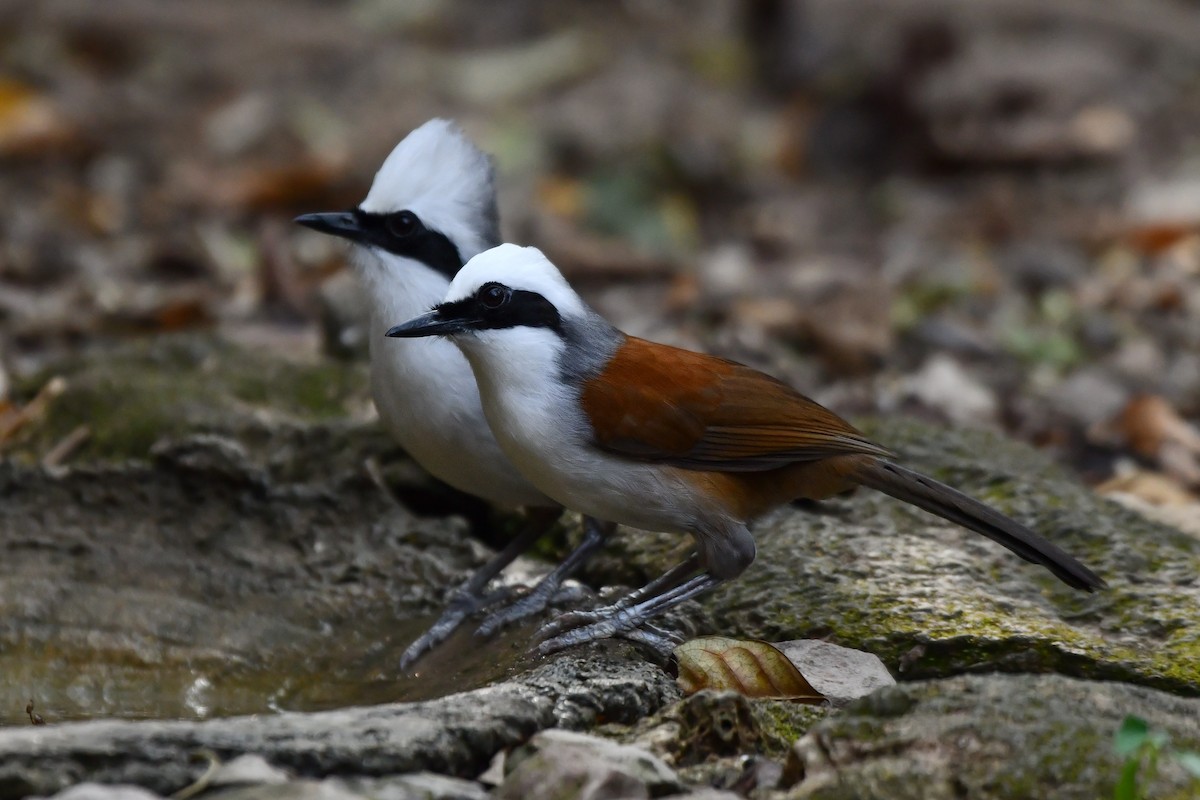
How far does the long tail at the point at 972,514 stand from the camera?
399 centimetres

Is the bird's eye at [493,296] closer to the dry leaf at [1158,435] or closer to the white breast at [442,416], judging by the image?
the white breast at [442,416]

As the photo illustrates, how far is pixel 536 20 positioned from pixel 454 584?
335 inches

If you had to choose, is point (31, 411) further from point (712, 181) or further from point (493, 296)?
point (712, 181)

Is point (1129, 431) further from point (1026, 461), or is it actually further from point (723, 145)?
point (723, 145)

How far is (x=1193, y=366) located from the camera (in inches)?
299

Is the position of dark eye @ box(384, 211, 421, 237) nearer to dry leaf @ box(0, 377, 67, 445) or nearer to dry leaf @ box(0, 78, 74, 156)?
dry leaf @ box(0, 377, 67, 445)

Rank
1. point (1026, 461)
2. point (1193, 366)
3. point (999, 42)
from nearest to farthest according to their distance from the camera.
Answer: point (1026, 461) < point (1193, 366) < point (999, 42)

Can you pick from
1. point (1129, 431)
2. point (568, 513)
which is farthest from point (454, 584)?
point (1129, 431)

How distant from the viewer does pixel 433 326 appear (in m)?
4.06

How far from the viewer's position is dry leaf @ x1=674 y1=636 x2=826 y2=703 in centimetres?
362

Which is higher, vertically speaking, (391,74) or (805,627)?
(391,74)

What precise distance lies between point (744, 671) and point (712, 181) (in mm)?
6828

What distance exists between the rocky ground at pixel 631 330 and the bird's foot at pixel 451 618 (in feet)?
0.16

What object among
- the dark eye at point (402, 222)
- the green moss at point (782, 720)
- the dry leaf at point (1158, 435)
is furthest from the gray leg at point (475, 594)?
the dry leaf at point (1158, 435)
